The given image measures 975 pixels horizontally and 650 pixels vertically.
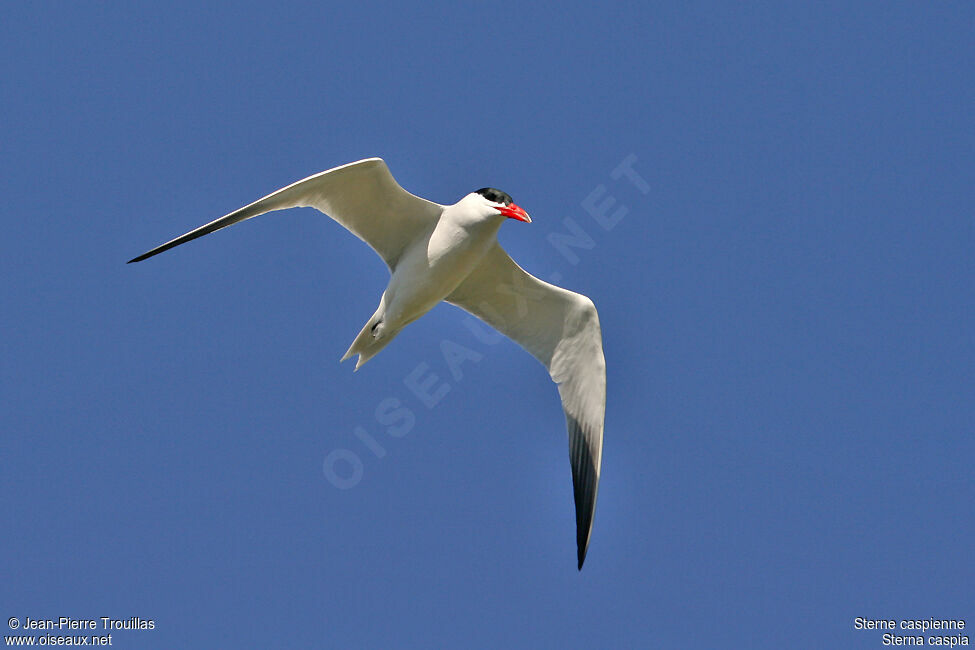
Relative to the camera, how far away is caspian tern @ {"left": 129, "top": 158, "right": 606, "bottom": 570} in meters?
10.6

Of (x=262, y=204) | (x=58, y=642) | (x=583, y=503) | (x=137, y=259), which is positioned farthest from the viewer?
(x=583, y=503)

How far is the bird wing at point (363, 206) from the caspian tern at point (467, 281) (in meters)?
0.01

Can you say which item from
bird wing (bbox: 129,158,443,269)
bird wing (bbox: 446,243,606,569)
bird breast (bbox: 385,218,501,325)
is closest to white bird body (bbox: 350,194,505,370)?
bird breast (bbox: 385,218,501,325)

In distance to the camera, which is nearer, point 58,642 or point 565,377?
point 58,642

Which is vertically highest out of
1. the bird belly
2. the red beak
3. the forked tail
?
the red beak

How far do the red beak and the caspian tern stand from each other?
1cm

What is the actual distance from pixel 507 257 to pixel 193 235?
3.55 m

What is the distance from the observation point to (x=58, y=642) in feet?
36.0

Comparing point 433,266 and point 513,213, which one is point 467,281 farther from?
point 513,213

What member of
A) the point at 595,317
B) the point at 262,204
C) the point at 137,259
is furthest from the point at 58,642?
the point at 595,317

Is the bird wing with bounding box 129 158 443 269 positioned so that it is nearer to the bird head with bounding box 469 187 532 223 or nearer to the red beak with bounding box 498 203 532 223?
the bird head with bounding box 469 187 532 223

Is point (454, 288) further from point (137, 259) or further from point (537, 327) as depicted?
point (137, 259)

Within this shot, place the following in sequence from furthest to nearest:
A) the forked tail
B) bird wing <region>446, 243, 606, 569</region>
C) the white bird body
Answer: bird wing <region>446, 243, 606, 569</region>
the forked tail
the white bird body

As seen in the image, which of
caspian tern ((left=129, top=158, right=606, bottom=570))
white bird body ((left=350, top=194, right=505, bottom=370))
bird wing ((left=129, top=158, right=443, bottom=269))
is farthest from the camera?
white bird body ((left=350, top=194, right=505, bottom=370))
